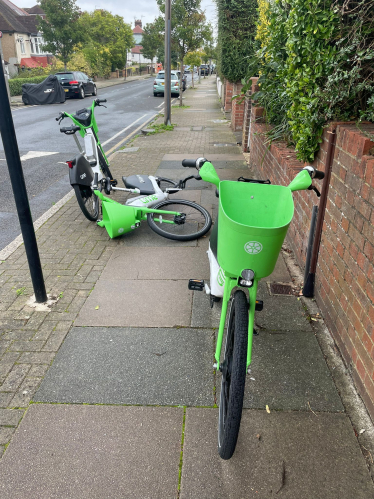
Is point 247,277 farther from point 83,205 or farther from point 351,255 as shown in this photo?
point 83,205

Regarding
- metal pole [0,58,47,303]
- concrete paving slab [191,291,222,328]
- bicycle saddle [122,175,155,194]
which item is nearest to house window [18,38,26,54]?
bicycle saddle [122,175,155,194]

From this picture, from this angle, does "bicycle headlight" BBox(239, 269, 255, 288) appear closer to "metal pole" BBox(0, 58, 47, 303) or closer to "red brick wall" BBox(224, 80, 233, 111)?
"metal pole" BBox(0, 58, 47, 303)

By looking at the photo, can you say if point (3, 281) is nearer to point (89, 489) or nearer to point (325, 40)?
point (89, 489)

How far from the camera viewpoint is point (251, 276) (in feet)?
6.73

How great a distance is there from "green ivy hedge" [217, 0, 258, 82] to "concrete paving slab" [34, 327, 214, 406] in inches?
423

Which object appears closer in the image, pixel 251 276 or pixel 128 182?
pixel 251 276

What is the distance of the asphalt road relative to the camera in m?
6.72

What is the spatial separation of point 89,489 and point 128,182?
14.0ft

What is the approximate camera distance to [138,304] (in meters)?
3.76

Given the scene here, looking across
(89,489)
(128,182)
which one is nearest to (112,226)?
(128,182)

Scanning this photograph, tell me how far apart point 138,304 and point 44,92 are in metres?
24.1

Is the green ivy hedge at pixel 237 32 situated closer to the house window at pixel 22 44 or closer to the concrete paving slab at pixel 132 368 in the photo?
the concrete paving slab at pixel 132 368

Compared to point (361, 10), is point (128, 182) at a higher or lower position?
lower

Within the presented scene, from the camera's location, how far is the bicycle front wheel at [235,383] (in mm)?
1972
